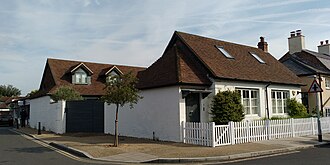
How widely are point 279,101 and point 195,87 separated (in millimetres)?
7562

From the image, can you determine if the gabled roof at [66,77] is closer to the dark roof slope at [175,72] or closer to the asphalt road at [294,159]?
the dark roof slope at [175,72]

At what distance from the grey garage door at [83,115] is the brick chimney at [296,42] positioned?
2081 cm

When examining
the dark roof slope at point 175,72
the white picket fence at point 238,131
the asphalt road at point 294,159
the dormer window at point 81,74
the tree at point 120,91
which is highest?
the dormer window at point 81,74

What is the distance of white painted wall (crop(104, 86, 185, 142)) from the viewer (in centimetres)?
1528

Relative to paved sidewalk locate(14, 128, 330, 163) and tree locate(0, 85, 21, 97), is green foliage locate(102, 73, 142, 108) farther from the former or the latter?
tree locate(0, 85, 21, 97)

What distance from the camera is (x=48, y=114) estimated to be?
82.2 ft

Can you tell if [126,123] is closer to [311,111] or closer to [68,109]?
[68,109]

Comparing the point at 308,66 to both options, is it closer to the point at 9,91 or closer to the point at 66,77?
the point at 66,77

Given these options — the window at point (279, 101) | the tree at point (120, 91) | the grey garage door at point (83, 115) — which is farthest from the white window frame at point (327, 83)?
the tree at point (120, 91)

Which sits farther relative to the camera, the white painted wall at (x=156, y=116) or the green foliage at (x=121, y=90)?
the white painted wall at (x=156, y=116)

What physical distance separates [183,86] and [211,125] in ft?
8.51

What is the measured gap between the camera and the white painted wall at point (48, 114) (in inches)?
876

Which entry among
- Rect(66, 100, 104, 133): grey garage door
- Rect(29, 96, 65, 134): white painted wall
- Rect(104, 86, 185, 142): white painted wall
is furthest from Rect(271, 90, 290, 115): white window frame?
Rect(29, 96, 65, 134): white painted wall

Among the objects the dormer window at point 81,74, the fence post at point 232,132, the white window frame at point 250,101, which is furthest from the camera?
the dormer window at point 81,74
